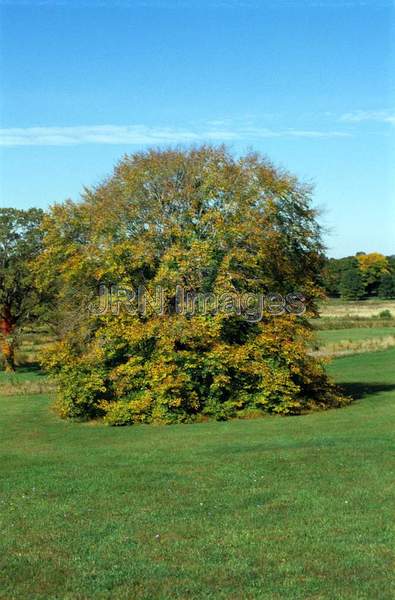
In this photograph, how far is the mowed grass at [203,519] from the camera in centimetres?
780

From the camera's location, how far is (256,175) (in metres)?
28.3

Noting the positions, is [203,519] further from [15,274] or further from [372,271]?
[372,271]

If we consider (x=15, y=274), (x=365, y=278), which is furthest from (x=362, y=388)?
(x=365, y=278)

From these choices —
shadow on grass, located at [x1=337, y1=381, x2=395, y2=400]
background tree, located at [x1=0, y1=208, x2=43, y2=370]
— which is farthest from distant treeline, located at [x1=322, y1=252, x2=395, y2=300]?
shadow on grass, located at [x1=337, y1=381, x2=395, y2=400]

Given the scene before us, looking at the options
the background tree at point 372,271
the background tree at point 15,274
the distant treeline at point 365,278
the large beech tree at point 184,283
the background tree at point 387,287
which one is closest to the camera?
the large beech tree at point 184,283

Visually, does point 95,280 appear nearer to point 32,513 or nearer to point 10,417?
point 10,417

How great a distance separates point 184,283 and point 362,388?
12.9m

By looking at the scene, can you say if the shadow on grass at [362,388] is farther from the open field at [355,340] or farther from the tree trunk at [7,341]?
the tree trunk at [7,341]

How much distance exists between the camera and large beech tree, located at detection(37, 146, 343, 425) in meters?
26.5

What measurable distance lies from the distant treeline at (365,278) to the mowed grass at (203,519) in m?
102

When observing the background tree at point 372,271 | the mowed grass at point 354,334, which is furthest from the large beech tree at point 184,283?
the background tree at point 372,271

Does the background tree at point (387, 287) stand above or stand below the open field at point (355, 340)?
above

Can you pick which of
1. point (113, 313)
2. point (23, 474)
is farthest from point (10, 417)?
point (23, 474)

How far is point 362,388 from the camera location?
36.2m
